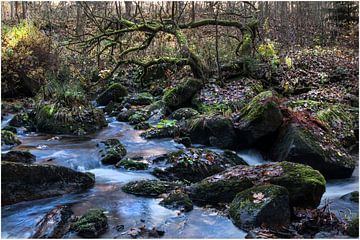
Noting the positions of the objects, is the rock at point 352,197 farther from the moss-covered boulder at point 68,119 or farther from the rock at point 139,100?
the rock at point 139,100

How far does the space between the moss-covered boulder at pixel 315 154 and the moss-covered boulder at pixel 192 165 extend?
125 cm

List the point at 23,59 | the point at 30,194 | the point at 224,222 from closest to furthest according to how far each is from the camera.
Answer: the point at 224,222, the point at 30,194, the point at 23,59

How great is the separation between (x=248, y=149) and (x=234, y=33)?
8657 millimetres

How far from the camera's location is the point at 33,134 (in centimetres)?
1052

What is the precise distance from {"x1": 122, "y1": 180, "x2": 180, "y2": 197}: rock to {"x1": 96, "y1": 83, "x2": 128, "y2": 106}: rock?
805cm

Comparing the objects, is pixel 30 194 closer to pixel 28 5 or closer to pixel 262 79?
pixel 262 79

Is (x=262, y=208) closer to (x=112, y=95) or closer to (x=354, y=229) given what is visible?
(x=354, y=229)

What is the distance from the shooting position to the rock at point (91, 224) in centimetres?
483

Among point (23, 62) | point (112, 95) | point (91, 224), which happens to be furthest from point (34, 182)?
point (23, 62)

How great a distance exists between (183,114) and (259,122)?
3.20 meters

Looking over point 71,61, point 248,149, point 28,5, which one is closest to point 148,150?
point 248,149

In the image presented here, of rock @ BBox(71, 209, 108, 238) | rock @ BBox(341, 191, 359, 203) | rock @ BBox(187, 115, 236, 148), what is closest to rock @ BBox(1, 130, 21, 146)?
rock @ BBox(187, 115, 236, 148)

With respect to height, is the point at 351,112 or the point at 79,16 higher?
the point at 79,16

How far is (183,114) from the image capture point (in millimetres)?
11359
